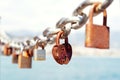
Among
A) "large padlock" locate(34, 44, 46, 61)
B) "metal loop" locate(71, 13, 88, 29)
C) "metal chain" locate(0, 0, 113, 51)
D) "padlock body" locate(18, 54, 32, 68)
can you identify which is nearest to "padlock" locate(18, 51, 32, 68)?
"padlock body" locate(18, 54, 32, 68)

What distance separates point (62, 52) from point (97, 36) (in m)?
0.23

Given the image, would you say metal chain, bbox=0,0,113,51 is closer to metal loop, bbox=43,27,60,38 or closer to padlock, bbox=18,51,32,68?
metal loop, bbox=43,27,60,38

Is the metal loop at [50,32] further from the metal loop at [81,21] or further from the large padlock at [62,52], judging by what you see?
the metal loop at [81,21]

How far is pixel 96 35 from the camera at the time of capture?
1013 millimetres

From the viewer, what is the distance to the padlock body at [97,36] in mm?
988

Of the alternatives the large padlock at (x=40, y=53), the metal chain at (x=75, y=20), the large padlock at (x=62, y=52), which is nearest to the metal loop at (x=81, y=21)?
the metal chain at (x=75, y=20)

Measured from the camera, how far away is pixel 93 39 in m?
0.99

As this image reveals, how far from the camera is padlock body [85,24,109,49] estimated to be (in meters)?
0.99

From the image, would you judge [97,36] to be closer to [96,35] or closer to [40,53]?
[96,35]

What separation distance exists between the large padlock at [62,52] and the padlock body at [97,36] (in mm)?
211

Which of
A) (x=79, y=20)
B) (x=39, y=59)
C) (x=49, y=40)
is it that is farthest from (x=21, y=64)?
(x=79, y=20)

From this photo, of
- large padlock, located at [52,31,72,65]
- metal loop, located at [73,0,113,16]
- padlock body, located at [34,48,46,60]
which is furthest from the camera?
padlock body, located at [34,48,46,60]

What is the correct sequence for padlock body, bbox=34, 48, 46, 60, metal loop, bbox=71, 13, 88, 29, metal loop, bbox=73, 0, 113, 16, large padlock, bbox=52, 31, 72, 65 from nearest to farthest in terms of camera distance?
metal loop, bbox=73, 0, 113, 16, metal loop, bbox=71, 13, 88, 29, large padlock, bbox=52, 31, 72, 65, padlock body, bbox=34, 48, 46, 60

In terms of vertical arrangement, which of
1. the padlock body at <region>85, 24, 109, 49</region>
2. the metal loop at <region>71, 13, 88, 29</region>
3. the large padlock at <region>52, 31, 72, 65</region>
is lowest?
the large padlock at <region>52, 31, 72, 65</region>
